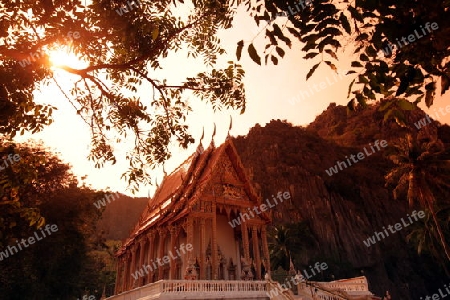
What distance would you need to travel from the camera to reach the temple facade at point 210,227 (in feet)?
54.3

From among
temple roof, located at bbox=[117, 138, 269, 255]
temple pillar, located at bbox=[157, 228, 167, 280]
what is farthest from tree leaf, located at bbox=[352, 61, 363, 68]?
temple pillar, located at bbox=[157, 228, 167, 280]

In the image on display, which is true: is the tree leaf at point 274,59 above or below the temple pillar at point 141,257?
below

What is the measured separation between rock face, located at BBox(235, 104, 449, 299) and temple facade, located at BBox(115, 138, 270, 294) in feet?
71.3

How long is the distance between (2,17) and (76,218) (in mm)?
17945

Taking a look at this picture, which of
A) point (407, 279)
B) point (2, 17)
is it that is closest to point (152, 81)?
point (2, 17)

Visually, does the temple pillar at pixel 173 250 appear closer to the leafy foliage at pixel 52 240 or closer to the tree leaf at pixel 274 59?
the leafy foliage at pixel 52 240

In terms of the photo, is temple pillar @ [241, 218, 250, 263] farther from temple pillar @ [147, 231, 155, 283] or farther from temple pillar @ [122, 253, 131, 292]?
temple pillar @ [122, 253, 131, 292]

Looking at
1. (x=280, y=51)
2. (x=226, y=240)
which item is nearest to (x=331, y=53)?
(x=280, y=51)

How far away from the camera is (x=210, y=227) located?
1864cm

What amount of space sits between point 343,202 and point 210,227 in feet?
154

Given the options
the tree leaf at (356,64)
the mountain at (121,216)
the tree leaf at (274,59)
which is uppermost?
the mountain at (121,216)

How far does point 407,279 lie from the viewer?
49.8m

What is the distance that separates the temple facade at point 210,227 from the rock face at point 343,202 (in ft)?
71.3

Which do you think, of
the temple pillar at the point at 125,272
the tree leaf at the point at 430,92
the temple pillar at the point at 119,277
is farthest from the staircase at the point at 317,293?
the temple pillar at the point at 119,277
